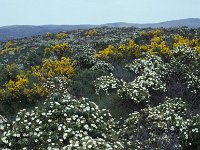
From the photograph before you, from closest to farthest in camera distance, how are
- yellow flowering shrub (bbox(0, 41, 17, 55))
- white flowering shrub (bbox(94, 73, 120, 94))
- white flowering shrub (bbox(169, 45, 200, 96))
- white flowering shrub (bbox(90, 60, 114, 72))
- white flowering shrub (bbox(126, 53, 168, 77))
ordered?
white flowering shrub (bbox(169, 45, 200, 96))
white flowering shrub (bbox(94, 73, 120, 94))
white flowering shrub (bbox(126, 53, 168, 77))
white flowering shrub (bbox(90, 60, 114, 72))
yellow flowering shrub (bbox(0, 41, 17, 55))

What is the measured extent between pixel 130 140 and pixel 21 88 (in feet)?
24.2

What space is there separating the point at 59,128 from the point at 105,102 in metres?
4.87

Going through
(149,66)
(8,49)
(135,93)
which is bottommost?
(8,49)

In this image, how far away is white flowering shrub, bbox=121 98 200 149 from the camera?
416 inches

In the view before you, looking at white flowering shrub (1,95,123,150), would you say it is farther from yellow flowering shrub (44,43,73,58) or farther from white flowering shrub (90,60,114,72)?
yellow flowering shrub (44,43,73,58)

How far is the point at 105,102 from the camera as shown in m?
15.1

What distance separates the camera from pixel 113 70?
1994 centimetres

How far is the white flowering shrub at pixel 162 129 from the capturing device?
416 inches

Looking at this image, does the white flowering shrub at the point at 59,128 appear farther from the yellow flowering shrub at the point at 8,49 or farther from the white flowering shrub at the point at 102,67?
the yellow flowering shrub at the point at 8,49

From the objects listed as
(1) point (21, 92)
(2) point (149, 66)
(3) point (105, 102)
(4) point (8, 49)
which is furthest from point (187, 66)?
(4) point (8, 49)

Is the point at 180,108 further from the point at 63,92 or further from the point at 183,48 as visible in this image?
the point at 183,48

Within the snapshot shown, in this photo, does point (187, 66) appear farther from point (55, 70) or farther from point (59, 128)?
point (59, 128)

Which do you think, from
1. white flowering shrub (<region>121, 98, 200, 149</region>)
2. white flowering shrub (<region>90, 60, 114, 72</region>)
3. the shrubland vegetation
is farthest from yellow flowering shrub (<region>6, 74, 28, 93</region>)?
white flowering shrub (<region>121, 98, 200, 149</region>)

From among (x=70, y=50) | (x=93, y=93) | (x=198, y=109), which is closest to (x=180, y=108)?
(x=198, y=109)
